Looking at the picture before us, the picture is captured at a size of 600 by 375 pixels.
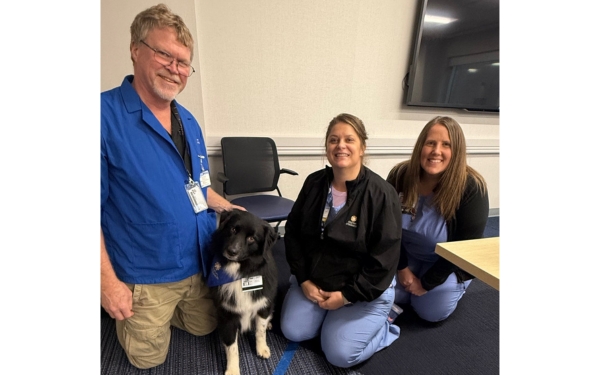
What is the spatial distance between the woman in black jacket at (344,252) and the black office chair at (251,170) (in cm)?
90

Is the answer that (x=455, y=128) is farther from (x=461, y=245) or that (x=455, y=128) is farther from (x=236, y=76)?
(x=236, y=76)

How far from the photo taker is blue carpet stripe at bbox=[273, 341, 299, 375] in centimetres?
162

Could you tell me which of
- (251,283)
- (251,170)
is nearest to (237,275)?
(251,283)

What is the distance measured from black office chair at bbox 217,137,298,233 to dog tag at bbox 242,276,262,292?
1.06 metres

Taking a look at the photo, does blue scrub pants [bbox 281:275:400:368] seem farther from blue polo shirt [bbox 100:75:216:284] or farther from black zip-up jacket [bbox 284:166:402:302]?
blue polo shirt [bbox 100:75:216:284]

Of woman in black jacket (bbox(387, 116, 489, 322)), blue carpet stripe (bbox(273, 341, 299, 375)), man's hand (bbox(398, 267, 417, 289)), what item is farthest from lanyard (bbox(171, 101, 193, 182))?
man's hand (bbox(398, 267, 417, 289))

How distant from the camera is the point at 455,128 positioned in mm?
1759

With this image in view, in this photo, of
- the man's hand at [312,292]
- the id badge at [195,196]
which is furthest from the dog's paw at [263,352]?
the id badge at [195,196]

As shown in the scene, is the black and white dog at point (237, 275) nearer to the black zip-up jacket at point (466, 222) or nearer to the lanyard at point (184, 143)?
the lanyard at point (184, 143)

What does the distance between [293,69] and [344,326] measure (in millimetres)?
2451

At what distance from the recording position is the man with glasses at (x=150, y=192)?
4.36ft

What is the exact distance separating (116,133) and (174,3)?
1.80 m

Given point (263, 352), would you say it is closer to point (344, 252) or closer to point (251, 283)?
point (251, 283)
